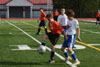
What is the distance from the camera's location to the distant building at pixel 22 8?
67.7 m

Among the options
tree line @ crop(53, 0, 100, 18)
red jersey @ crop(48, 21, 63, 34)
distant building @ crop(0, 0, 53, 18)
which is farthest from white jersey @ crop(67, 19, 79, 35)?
tree line @ crop(53, 0, 100, 18)

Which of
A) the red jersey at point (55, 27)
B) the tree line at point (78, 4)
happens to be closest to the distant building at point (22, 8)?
the tree line at point (78, 4)

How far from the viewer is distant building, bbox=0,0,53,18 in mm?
67681

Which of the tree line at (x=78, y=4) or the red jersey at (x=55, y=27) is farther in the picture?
the tree line at (x=78, y=4)

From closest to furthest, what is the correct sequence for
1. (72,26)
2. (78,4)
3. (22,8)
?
1. (72,26)
2. (22,8)
3. (78,4)

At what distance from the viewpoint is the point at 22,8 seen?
69812 mm

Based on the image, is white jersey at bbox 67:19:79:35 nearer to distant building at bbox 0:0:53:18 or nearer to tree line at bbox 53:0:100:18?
distant building at bbox 0:0:53:18

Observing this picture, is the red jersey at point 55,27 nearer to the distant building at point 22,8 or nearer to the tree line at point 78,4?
the distant building at point 22,8

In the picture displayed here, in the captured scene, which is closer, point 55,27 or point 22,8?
point 55,27

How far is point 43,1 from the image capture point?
7256 cm

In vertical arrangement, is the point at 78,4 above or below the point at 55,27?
below

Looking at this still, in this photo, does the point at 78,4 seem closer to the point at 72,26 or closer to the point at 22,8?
the point at 22,8

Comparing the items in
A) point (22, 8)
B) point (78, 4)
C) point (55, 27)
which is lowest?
point (22, 8)

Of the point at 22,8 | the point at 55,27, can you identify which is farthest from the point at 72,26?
the point at 22,8
